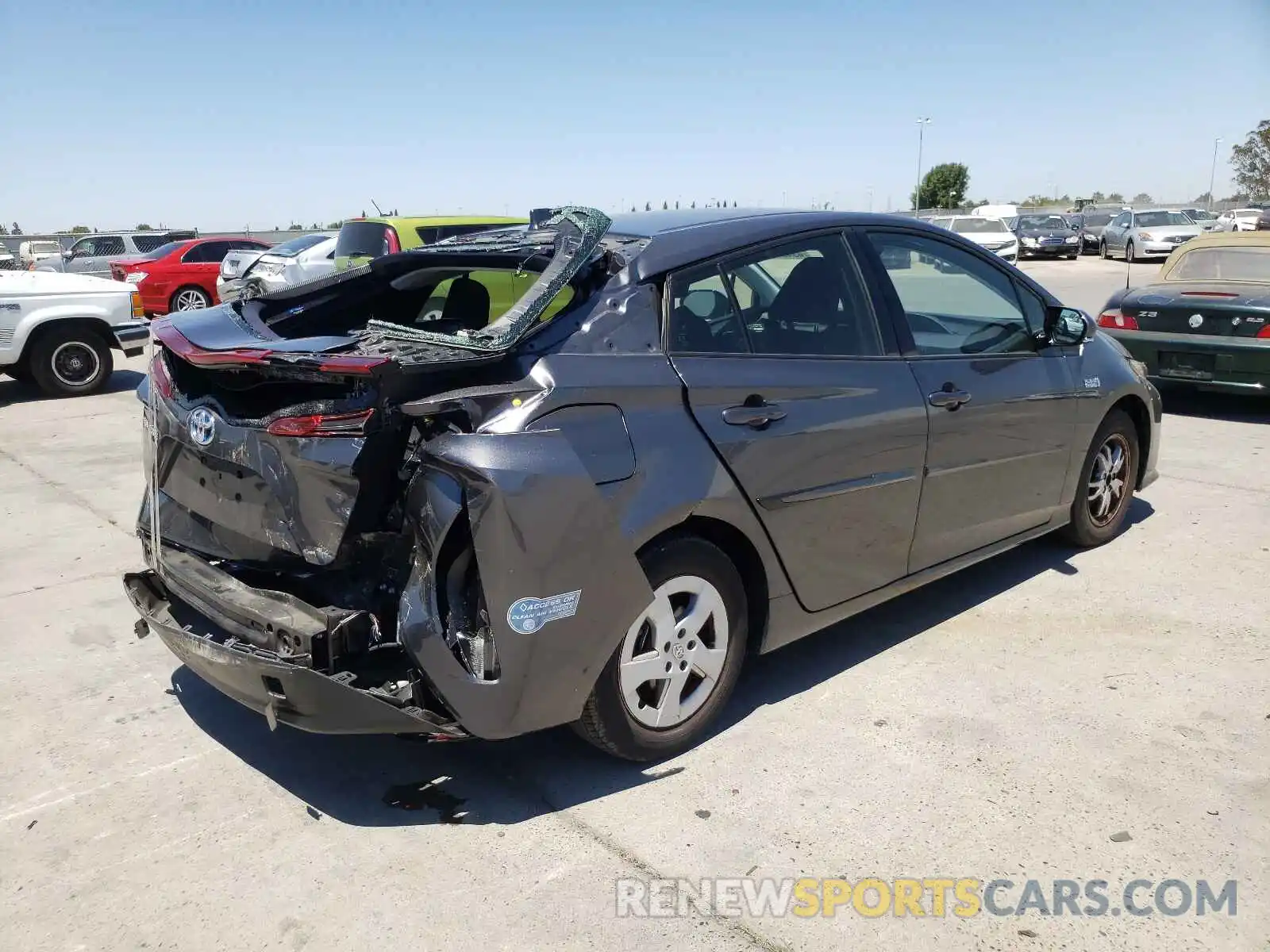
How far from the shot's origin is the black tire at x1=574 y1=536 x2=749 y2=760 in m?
3.10

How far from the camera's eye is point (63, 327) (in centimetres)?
1045

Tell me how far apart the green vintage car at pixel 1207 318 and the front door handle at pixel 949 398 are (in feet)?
15.6

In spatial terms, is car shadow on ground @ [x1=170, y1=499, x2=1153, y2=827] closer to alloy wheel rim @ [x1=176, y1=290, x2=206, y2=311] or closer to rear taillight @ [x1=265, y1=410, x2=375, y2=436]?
rear taillight @ [x1=265, y1=410, x2=375, y2=436]

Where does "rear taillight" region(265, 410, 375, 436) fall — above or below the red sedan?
below

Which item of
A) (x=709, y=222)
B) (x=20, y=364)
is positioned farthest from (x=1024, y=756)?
(x=20, y=364)

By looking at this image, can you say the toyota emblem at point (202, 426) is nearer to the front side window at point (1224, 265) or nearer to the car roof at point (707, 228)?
the car roof at point (707, 228)

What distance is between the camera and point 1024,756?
3393 mm

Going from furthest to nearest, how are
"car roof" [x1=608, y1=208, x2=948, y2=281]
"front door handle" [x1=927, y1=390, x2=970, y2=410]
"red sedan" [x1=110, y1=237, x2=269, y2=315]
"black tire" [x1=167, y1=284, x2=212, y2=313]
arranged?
1. "black tire" [x1=167, y1=284, x2=212, y2=313]
2. "red sedan" [x1=110, y1=237, x2=269, y2=315]
3. "front door handle" [x1=927, y1=390, x2=970, y2=410]
4. "car roof" [x1=608, y1=208, x2=948, y2=281]

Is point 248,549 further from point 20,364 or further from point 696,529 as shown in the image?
point 20,364

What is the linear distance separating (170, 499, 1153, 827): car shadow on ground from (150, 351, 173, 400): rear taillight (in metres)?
1.18

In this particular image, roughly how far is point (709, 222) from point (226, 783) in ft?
→ 8.26
